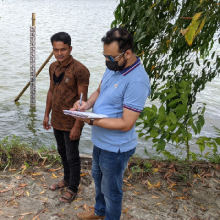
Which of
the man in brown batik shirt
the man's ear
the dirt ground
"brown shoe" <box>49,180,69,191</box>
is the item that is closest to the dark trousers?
the man in brown batik shirt

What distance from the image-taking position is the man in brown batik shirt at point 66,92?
130 inches

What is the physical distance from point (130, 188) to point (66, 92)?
5.02ft

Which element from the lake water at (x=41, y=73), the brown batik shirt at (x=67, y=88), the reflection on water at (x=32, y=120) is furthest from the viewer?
the reflection on water at (x=32, y=120)

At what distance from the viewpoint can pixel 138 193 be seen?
3.95 m

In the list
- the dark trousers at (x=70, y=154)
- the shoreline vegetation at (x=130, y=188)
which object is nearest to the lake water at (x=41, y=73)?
the shoreline vegetation at (x=130, y=188)

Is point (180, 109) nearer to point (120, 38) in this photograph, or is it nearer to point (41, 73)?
point (120, 38)

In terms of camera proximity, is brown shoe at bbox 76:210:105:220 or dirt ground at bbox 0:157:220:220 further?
dirt ground at bbox 0:157:220:220

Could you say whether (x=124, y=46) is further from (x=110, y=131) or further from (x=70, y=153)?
(x=70, y=153)

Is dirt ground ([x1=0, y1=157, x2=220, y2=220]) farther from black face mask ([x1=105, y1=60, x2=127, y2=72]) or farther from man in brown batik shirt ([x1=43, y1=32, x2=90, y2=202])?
black face mask ([x1=105, y1=60, x2=127, y2=72])

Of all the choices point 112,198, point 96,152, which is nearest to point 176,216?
point 112,198

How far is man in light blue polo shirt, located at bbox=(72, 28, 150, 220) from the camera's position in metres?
2.50

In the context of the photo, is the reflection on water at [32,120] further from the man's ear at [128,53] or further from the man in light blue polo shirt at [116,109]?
the man's ear at [128,53]

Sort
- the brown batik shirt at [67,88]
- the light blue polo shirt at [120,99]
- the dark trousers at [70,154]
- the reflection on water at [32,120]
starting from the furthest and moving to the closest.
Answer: the reflection on water at [32,120] → the dark trousers at [70,154] → the brown batik shirt at [67,88] → the light blue polo shirt at [120,99]

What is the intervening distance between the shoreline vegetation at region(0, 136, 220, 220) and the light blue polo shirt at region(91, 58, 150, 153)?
1.20 metres
